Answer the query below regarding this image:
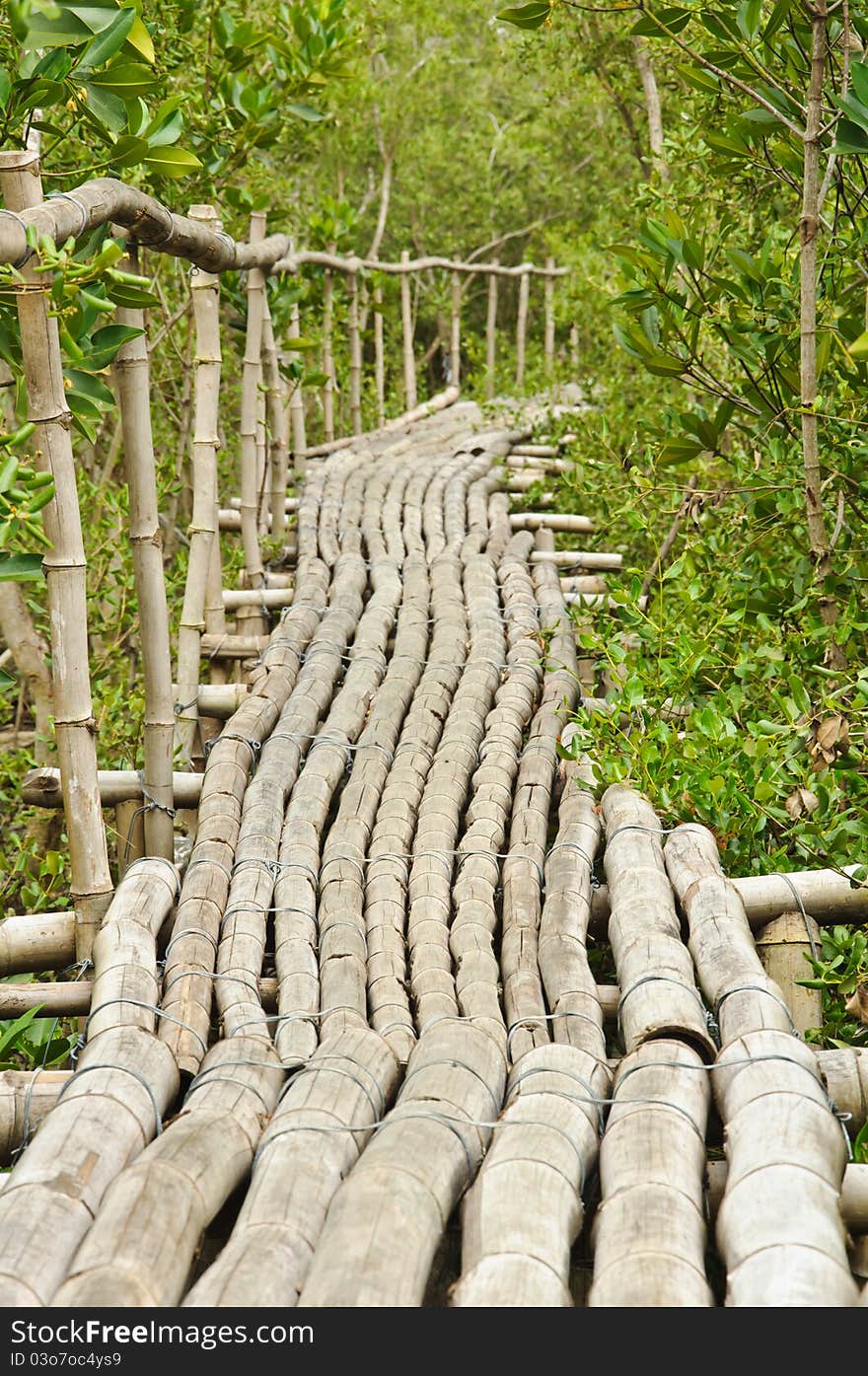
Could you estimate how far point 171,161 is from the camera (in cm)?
236

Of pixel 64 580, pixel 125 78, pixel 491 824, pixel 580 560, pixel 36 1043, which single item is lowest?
pixel 36 1043

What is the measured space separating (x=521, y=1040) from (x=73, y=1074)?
0.67m

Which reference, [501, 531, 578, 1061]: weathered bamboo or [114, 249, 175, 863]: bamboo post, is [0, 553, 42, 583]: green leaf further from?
[501, 531, 578, 1061]: weathered bamboo

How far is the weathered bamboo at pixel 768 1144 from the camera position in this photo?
4.19 ft

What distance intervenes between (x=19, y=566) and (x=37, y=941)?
801 mm

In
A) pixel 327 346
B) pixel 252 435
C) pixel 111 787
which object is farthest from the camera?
pixel 327 346

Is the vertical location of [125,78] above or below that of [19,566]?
above

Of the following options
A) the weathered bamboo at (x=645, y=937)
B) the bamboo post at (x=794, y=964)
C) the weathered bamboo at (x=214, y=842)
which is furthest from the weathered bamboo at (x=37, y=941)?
the bamboo post at (x=794, y=964)

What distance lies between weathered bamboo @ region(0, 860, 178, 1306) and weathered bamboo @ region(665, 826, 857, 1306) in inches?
29.3

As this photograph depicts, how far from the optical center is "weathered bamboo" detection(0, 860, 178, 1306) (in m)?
1.37

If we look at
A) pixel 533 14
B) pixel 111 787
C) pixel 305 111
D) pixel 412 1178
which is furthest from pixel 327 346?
pixel 412 1178

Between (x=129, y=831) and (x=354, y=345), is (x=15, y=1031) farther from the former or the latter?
(x=354, y=345)

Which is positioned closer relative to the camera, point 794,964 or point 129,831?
point 794,964

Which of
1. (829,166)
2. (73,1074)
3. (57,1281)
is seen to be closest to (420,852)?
(73,1074)
